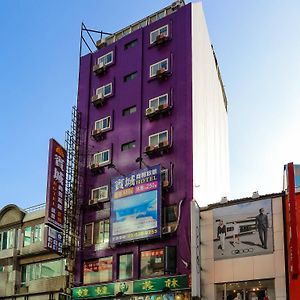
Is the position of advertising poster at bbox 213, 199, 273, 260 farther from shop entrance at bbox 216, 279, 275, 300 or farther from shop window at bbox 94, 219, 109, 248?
shop window at bbox 94, 219, 109, 248

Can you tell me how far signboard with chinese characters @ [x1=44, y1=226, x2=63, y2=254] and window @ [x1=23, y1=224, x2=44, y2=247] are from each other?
5123 millimetres

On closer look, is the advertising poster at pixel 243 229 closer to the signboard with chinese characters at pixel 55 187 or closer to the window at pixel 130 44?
the signboard with chinese characters at pixel 55 187

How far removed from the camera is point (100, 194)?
46500 millimetres

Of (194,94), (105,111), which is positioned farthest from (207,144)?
(105,111)

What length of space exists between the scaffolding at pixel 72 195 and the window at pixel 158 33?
28.6ft

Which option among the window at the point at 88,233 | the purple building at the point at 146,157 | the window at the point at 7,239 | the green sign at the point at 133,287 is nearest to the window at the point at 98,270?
the purple building at the point at 146,157

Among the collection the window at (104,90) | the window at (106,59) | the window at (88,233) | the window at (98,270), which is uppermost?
the window at (106,59)

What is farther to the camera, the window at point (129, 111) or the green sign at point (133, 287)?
the window at point (129, 111)

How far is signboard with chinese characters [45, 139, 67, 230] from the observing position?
144ft

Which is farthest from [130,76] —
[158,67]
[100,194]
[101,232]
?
[101,232]

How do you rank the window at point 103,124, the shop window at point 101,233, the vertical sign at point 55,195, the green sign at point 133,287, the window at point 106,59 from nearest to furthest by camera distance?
1. the green sign at point 133,287
2. the vertical sign at point 55,195
3. the shop window at point 101,233
4. the window at point 103,124
5. the window at point 106,59

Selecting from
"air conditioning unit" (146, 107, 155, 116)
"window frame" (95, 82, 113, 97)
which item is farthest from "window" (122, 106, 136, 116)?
"window frame" (95, 82, 113, 97)

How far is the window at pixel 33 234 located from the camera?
50125mm

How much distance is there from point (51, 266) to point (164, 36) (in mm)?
20339
